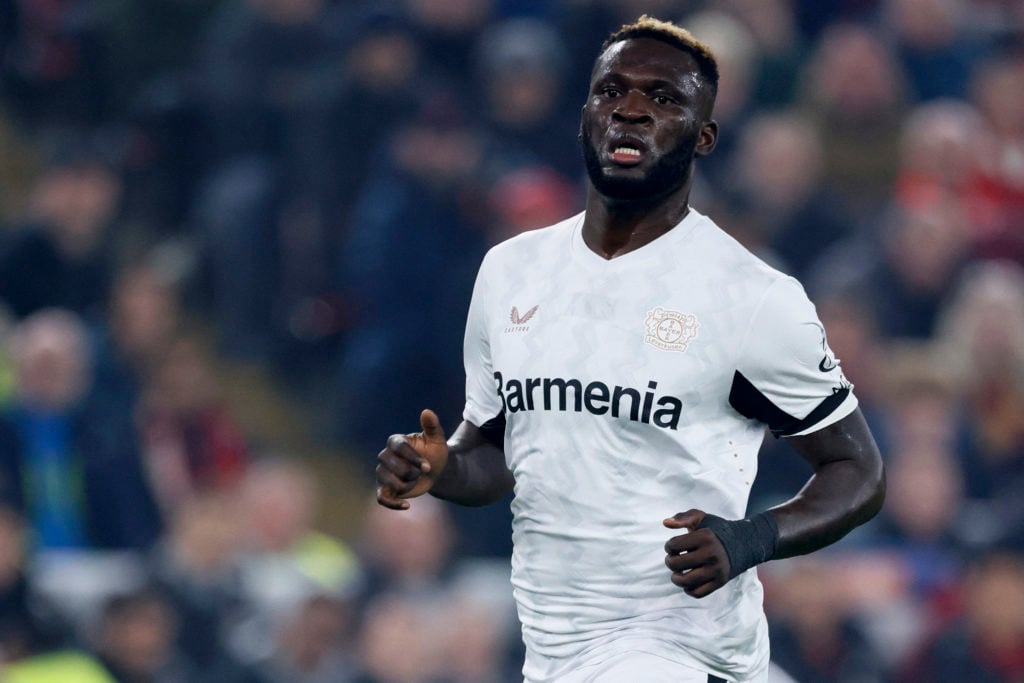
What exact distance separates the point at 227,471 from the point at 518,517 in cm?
463

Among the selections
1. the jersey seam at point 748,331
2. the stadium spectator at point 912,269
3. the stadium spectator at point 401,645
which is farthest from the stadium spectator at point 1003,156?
the jersey seam at point 748,331

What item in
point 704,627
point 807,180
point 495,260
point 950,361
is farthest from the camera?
point 807,180

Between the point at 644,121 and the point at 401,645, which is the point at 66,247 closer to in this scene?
the point at 401,645

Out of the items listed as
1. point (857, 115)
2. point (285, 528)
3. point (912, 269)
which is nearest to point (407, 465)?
point (285, 528)

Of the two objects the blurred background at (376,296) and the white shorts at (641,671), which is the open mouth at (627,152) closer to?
the white shorts at (641,671)

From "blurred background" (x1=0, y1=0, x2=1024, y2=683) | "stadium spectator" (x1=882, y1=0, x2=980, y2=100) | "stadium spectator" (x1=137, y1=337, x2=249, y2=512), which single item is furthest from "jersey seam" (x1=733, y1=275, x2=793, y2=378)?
"stadium spectator" (x1=882, y1=0, x2=980, y2=100)

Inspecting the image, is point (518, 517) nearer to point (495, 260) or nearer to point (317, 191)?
point (495, 260)

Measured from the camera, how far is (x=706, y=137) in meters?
4.00

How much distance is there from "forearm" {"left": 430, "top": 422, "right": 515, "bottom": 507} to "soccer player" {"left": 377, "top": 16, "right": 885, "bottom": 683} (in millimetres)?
59

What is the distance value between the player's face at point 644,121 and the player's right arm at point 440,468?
654 millimetres

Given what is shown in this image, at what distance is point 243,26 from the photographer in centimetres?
954

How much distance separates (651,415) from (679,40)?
82cm

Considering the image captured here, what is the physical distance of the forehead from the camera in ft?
12.8

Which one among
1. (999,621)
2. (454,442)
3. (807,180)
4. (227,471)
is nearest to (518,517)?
(454,442)
